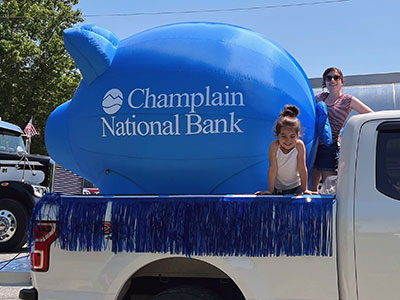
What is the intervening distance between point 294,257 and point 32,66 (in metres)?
20.7

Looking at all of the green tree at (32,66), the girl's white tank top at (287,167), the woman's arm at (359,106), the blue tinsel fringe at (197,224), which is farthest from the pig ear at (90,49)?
the green tree at (32,66)

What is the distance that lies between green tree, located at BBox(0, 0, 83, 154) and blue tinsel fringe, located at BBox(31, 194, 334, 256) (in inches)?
745

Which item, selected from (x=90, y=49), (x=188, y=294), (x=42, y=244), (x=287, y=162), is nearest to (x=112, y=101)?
(x=90, y=49)

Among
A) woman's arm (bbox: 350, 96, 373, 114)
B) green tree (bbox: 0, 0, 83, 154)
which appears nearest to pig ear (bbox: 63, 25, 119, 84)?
woman's arm (bbox: 350, 96, 373, 114)

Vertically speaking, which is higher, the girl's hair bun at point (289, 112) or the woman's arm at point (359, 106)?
the woman's arm at point (359, 106)

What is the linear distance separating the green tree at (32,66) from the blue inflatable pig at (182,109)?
18.0 m

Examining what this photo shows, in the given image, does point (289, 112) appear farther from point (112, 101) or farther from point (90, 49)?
point (90, 49)

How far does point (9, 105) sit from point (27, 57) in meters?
2.32

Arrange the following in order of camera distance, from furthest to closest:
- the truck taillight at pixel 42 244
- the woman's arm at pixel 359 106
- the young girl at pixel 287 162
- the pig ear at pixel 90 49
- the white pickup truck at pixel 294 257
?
the woman's arm at pixel 359 106 < the pig ear at pixel 90 49 < the young girl at pixel 287 162 < the truck taillight at pixel 42 244 < the white pickup truck at pixel 294 257

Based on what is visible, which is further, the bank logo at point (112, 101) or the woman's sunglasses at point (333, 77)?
the woman's sunglasses at point (333, 77)

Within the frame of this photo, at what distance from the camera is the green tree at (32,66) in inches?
811

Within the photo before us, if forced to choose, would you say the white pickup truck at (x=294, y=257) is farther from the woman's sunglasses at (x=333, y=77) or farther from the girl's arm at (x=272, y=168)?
the woman's sunglasses at (x=333, y=77)

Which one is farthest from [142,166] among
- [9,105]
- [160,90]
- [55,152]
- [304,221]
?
[9,105]

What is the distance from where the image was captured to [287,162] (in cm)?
335
